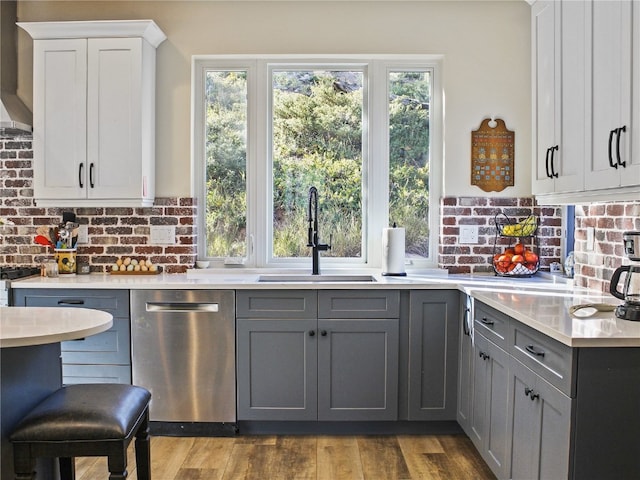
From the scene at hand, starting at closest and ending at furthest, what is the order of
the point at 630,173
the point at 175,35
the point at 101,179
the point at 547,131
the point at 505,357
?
the point at 630,173 → the point at 505,357 → the point at 547,131 → the point at 101,179 → the point at 175,35

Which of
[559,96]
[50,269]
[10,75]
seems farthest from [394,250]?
[10,75]

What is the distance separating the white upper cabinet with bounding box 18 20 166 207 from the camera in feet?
12.0

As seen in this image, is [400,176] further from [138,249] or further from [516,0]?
[138,249]

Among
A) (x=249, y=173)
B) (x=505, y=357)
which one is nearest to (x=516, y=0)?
(x=249, y=173)

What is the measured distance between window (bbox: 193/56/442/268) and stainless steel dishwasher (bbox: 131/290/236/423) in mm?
685

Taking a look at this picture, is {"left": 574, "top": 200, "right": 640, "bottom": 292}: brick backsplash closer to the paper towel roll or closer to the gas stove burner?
the paper towel roll

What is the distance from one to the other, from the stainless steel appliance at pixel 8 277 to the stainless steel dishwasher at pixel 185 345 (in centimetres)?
71

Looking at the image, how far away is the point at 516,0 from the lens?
3902mm

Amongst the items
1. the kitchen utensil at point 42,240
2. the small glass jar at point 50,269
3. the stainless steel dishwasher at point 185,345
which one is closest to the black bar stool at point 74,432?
the stainless steel dishwasher at point 185,345

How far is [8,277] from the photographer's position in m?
3.50

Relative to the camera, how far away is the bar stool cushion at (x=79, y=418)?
6.35 ft

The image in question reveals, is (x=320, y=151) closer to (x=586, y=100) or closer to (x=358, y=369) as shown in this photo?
(x=358, y=369)

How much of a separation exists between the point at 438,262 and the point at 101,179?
7.16ft

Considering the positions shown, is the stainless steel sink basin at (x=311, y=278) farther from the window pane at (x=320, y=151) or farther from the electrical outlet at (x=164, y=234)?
the electrical outlet at (x=164, y=234)
